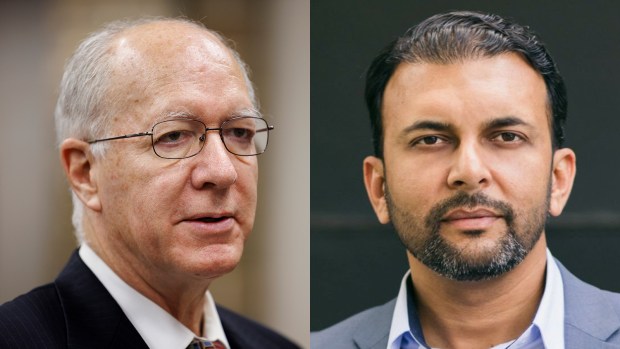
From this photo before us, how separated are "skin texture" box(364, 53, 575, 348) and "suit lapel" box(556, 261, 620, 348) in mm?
95

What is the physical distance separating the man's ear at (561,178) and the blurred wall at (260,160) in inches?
70.5

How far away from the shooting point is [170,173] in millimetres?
3049

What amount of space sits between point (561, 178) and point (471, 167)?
0.30m

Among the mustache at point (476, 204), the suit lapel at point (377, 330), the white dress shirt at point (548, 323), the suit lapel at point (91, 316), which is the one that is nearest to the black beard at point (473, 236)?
the mustache at point (476, 204)

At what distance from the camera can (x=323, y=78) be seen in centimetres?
299

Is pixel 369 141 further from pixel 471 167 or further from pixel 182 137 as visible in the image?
pixel 182 137

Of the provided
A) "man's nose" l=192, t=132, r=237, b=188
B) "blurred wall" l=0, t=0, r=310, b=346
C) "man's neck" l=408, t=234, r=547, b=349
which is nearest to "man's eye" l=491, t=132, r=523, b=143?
"man's neck" l=408, t=234, r=547, b=349

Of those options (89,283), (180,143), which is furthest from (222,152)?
(89,283)

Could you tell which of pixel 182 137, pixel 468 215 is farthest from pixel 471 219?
pixel 182 137

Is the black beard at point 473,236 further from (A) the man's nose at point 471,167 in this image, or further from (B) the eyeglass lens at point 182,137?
(B) the eyeglass lens at point 182,137

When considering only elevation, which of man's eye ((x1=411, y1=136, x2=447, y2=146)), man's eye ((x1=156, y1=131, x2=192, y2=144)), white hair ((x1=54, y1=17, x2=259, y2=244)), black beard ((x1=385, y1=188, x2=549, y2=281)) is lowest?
black beard ((x1=385, y1=188, x2=549, y2=281))

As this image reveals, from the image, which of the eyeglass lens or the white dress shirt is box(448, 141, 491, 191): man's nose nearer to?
the white dress shirt

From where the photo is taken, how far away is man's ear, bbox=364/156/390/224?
9.41 ft

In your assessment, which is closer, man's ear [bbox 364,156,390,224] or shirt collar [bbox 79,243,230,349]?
man's ear [bbox 364,156,390,224]
